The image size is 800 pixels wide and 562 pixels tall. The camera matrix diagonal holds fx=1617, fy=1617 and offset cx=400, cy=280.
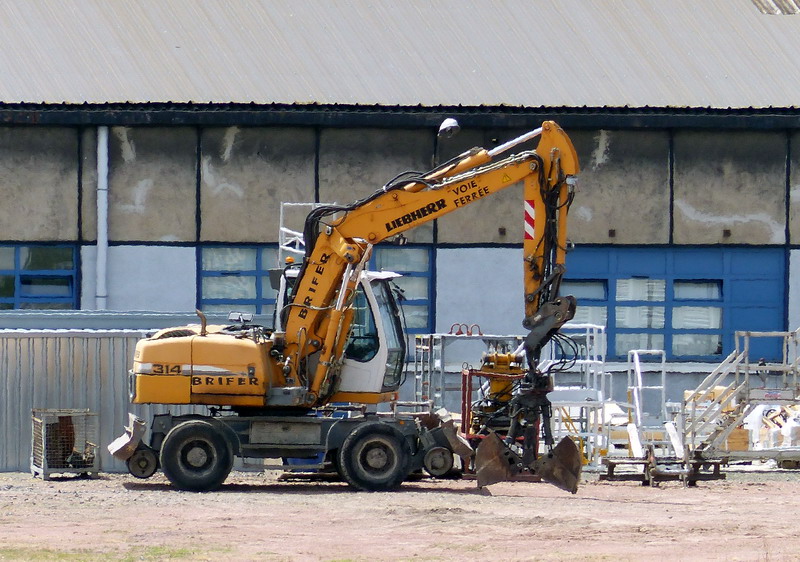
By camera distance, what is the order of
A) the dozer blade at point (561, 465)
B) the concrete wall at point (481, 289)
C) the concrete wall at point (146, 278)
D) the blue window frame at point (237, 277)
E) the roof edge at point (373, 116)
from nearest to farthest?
the dozer blade at point (561, 465)
the roof edge at point (373, 116)
the concrete wall at point (146, 278)
the blue window frame at point (237, 277)
the concrete wall at point (481, 289)

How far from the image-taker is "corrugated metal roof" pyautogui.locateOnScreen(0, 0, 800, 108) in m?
29.9

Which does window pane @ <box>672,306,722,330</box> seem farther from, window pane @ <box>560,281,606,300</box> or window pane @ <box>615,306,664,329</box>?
window pane @ <box>560,281,606,300</box>

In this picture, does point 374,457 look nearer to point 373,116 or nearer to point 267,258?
point 267,258

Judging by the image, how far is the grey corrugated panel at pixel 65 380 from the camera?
2264 centimetres

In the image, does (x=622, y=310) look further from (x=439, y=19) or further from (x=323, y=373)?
(x=323, y=373)

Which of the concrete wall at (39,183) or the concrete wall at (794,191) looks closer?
the concrete wall at (39,183)

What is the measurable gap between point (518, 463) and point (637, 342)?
436 inches

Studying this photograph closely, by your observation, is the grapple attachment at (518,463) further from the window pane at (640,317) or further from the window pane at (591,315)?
the window pane at (640,317)

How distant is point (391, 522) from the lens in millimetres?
17266

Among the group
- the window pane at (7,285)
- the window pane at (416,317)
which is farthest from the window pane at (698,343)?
the window pane at (7,285)

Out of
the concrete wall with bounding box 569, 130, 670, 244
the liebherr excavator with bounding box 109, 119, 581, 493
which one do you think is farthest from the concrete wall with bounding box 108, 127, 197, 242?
the liebherr excavator with bounding box 109, 119, 581, 493

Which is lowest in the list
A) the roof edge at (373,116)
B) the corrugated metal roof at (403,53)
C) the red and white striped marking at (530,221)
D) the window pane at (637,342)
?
the window pane at (637,342)

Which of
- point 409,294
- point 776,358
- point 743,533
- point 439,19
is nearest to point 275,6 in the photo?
point 439,19

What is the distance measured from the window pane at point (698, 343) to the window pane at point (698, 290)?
0.72 meters
